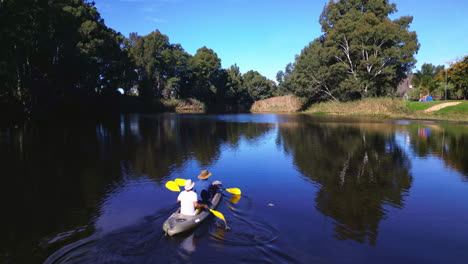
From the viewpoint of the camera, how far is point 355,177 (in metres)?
12.9

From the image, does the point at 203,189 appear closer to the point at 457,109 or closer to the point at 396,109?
the point at 457,109

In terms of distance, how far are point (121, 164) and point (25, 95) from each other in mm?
27463

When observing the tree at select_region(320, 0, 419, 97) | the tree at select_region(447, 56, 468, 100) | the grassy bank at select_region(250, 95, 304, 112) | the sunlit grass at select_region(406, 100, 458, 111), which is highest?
the tree at select_region(320, 0, 419, 97)

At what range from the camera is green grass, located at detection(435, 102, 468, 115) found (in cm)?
3834

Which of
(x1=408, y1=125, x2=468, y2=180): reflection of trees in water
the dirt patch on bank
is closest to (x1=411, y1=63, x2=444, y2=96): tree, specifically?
the dirt patch on bank

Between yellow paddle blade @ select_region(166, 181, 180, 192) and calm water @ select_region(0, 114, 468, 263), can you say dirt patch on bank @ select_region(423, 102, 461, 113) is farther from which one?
yellow paddle blade @ select_region(166, 181, 180, 192)

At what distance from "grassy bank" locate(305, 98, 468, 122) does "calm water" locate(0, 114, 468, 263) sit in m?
24.9

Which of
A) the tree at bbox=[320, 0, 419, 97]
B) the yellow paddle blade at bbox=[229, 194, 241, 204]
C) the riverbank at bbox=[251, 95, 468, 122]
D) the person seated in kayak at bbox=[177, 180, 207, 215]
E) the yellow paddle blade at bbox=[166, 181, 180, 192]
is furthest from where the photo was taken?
the tree at bbox=[320, 0, 419, 97]

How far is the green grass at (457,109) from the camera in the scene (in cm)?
3834

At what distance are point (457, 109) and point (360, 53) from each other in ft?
59.1

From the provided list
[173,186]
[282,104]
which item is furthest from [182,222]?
[282,104]

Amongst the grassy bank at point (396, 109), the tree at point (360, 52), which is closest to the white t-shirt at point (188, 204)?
the grassy bank at point (396, 109)

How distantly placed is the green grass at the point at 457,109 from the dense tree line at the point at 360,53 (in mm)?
10346

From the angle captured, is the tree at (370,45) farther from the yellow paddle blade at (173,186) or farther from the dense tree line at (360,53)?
the yellow paddle blade at (173,186)
